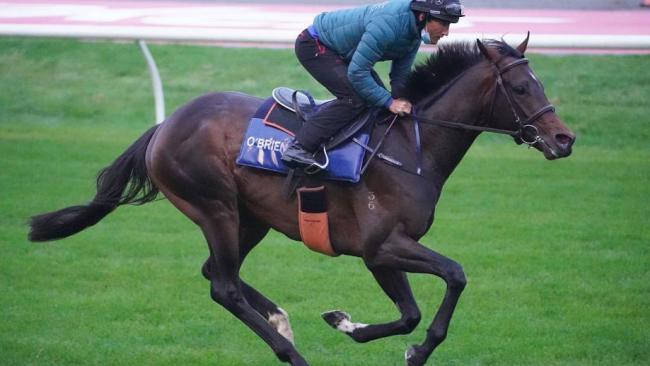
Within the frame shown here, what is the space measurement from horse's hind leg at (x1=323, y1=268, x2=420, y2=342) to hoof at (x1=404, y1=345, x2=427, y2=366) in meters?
0.17

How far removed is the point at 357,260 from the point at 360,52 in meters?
3.26

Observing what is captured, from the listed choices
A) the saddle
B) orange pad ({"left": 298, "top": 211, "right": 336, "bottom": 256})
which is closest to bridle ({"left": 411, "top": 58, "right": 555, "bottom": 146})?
the saddle

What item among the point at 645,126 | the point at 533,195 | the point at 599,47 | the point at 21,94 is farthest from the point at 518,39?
the point at 21,94

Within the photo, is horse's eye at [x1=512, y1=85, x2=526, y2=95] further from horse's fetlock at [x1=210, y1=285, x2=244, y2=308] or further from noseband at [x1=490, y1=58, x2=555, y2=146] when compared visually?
horse's fetlock at [x1=210, y1=285, x2=244, y2=308]

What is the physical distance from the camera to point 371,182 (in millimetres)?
5672

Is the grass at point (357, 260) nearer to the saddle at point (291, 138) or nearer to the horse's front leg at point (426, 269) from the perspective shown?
the horse's front leg at point (426, 269)

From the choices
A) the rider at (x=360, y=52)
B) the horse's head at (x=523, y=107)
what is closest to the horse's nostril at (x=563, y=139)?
the horse's head at (x=523, y=107)

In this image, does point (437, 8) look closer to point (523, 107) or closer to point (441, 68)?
point (441, 68)

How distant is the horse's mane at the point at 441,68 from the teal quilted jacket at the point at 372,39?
0.22ft

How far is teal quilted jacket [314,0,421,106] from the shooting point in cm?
541

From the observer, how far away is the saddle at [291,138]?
5.66 meters

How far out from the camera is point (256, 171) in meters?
5.94

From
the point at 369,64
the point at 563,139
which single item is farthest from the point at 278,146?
the point at 563,139

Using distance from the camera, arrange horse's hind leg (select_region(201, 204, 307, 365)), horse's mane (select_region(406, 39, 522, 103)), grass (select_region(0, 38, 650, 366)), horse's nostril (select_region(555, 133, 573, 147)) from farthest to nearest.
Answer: grass (select_region(0, 38, 650, 366)) → horse's hind leg (select_region(201, 204, 307, 365)) → horse's mane (select_region(406, 39, 522, 103)) → horse's nostril (select_region(555, 133, 573, 147))
